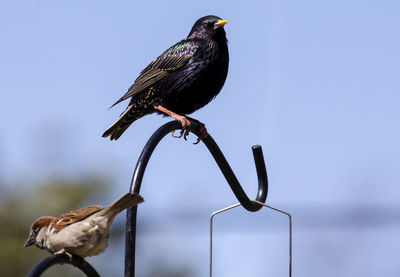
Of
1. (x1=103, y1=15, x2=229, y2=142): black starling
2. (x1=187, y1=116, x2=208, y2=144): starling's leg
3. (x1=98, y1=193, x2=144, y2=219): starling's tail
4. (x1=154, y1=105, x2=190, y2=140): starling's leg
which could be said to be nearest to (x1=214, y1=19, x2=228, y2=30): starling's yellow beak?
(x1=103, y1=15, x2=229, y2=142): black starling

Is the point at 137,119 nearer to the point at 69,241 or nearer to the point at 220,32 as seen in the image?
the point at 220,32

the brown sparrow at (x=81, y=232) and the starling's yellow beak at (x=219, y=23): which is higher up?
the starling's yellow beak at (x=219, y=23)

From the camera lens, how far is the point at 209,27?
618cm

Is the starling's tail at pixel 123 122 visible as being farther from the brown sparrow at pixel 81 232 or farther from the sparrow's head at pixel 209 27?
the brown sparrow at pixel 81 232

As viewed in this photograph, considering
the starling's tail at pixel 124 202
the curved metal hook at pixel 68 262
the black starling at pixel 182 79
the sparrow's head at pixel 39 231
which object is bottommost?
the curved metal hook at pixel 68 262

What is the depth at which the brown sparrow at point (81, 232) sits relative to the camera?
11.6 feet

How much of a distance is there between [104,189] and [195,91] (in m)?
8.23

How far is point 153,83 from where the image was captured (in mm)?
5973

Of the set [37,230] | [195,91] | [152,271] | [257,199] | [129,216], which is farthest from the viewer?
[152,271]

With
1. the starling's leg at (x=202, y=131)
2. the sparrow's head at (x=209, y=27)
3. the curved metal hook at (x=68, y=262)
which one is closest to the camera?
the curved metal hook at (x=68, y=262)

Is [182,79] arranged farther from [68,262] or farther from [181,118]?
[68,262]

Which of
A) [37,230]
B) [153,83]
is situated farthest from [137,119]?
[37,230]

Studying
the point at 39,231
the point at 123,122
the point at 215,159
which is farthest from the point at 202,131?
the point at 123,122

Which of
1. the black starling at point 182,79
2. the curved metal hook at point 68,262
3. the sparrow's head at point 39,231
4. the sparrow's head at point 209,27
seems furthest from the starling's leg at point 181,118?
the curved metal hook at point 68,262
